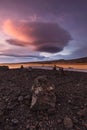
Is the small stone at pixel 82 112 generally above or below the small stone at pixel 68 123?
above

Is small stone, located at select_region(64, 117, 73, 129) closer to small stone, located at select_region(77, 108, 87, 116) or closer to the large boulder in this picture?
small stone, located at select_region(77, 108, 87, 116)

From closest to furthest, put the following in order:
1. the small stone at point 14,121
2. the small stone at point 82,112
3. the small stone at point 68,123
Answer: the small stone at point 68,123
the small stone at point 14,121
the small stone at point 82,112

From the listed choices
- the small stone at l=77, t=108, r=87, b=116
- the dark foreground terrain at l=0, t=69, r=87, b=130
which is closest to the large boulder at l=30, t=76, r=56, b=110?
the dark foreground terrain at l=0, t=69, r=87, b=130

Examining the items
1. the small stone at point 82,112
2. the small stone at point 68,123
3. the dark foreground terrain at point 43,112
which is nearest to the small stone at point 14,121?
the dark foreground terrain at point 43,112

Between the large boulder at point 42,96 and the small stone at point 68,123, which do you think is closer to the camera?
the small stone at point 68,123

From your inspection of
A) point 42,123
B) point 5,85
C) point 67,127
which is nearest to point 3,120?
point 42,123

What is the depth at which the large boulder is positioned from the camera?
841 cm

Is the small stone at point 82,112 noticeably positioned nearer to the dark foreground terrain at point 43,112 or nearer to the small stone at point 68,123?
the dark foreground terrain at point 43,112

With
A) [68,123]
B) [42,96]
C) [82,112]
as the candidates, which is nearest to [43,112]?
[42,96]

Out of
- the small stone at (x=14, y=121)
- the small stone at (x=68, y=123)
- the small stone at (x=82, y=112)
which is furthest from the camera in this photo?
the small stone at (x=82, y=112)

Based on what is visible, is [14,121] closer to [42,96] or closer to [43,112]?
[43,112]

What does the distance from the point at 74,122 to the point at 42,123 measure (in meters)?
1.08

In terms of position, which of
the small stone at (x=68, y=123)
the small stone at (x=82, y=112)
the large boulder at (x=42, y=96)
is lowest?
the small stone at (x=68, y=123)

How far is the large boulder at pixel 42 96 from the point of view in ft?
27.6
